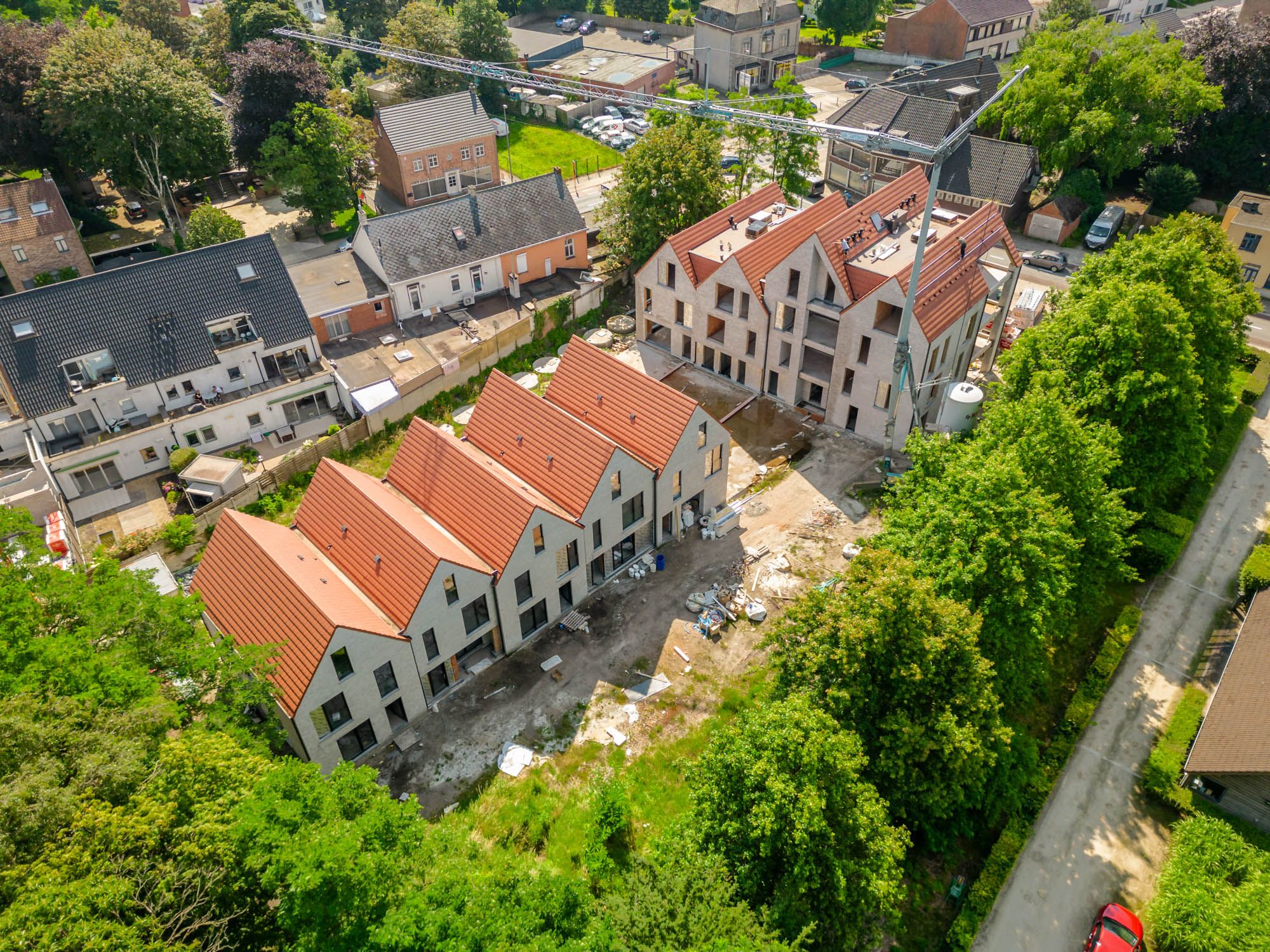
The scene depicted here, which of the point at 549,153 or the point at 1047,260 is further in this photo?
the point at 549,153

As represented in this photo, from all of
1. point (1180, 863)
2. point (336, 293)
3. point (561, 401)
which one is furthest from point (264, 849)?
point (336, 293)

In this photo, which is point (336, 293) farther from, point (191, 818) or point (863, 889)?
point (863, 889)

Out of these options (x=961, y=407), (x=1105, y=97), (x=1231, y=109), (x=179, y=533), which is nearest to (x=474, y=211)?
(x=179, y=533)

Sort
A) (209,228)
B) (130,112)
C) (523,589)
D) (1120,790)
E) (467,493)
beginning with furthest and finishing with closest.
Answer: (130,112) → (209,228) → (467,493) → (523,589) → (1120,790)

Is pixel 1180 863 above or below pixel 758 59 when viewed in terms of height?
below

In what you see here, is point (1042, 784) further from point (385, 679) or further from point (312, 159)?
point (312, 159)

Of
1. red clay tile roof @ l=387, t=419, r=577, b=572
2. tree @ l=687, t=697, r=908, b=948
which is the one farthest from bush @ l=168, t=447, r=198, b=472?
tree @ l=687, t=697, r=908, b=948

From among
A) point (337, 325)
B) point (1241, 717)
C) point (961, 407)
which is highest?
point (337, 325)
